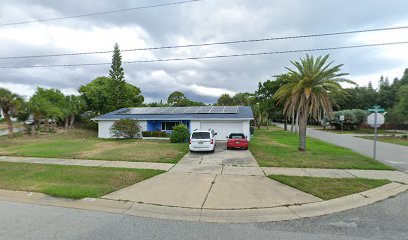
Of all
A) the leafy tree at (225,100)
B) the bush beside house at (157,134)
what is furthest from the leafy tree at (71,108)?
the leafy tree at (225,100)

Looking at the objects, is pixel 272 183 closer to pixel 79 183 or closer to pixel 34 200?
pixel 79 183

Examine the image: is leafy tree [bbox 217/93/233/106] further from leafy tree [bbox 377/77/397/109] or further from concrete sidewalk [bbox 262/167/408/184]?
concrete sidewalk [bbox 262/167/408/184]

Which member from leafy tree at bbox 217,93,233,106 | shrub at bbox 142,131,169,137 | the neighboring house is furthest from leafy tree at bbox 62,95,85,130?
leafy tree at bbox 217,93,233,106

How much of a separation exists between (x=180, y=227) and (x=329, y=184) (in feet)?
17.4

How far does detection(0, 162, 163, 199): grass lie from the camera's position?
6.41m

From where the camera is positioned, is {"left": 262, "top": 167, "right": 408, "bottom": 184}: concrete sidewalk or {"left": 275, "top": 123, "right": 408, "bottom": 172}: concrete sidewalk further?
{"left": 275, "top": 123, "right": 408, "bottom": 172}: concrete sidewalk

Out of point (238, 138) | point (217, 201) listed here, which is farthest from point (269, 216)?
point (238, 138)

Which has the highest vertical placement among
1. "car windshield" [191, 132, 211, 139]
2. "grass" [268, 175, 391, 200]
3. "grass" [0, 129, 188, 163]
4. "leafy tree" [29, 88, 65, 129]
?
"leafy tree" [29, 88, 65, 129]

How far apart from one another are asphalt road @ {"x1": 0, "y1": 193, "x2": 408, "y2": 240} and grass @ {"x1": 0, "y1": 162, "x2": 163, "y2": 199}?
1.25m

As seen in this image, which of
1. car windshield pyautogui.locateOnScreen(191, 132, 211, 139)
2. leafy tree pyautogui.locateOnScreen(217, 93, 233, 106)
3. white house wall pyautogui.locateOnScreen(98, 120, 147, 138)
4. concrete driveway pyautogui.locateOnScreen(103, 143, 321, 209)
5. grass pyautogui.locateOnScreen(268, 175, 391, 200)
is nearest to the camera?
concrete driveway pyautogui.locateOnScreen(103, 143, 321, 209)

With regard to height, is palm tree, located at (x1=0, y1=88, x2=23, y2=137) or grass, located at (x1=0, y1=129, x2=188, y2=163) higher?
palm tree, located at (x1=0, y1=88, x2=23, y2=137)

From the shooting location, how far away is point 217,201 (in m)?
5.74

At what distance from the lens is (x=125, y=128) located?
23.0 meters

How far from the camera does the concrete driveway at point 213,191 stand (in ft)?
18.6
